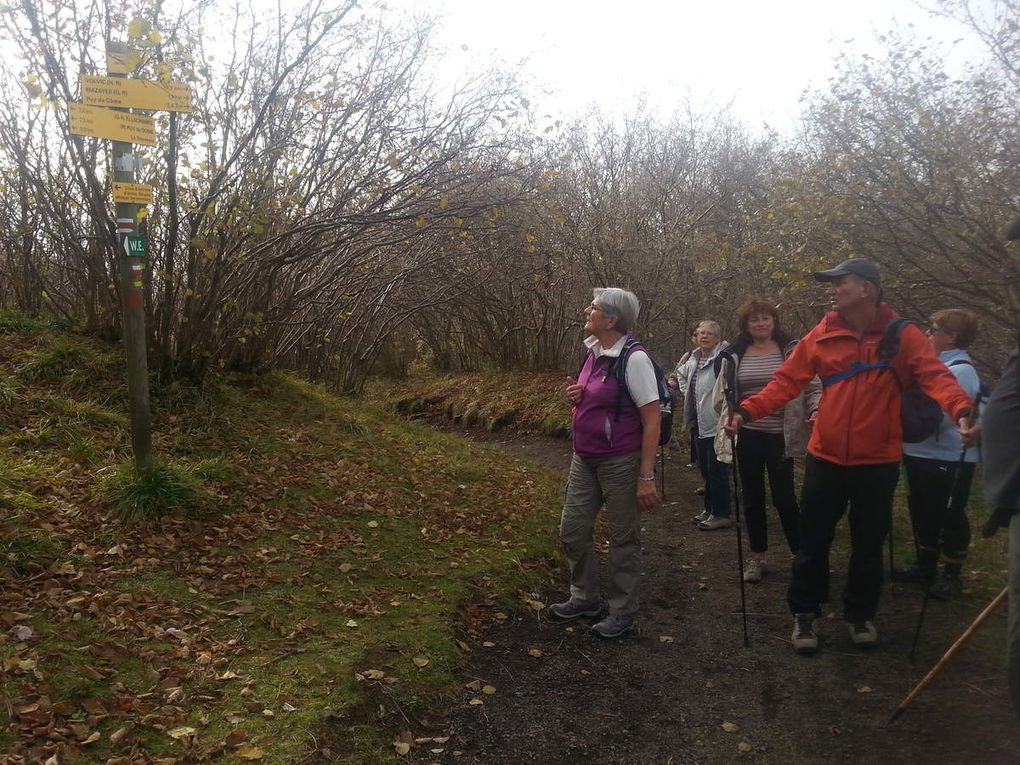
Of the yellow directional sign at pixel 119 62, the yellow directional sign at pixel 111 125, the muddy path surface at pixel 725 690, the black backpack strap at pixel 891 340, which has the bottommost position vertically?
the muddy path surface at pixel 725 690

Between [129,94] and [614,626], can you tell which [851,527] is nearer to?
[614,626]

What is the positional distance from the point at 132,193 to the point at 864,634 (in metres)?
5.26

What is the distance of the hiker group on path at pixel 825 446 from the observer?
430cm

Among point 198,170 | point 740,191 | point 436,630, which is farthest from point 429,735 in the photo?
point 740,191

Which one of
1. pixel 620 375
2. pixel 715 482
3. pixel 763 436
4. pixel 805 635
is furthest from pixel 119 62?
pixel 715 482

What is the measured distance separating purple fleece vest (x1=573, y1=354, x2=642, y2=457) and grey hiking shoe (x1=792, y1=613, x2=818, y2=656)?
1.43 metres

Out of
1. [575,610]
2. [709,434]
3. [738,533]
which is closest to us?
[738,533]

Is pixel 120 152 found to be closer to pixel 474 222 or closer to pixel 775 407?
pixel 775 407

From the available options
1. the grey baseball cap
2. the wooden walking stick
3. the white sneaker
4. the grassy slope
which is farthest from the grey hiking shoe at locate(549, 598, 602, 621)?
the grey baseball cap

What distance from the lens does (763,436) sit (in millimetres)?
5883

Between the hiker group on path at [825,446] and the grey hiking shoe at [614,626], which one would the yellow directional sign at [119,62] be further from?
the grey hiking shoe at [614,626]

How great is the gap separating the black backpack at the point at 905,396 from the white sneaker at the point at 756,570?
178 cm

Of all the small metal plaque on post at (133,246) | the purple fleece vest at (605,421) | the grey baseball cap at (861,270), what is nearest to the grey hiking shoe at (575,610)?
the purple fleece vest at (605,421)

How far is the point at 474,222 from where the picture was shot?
1013 centimetres
